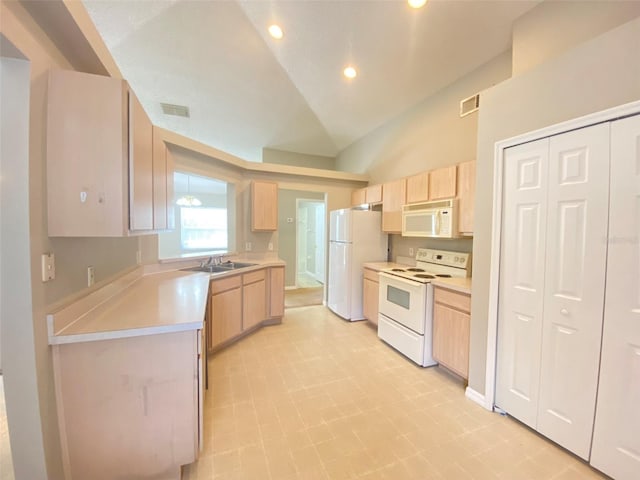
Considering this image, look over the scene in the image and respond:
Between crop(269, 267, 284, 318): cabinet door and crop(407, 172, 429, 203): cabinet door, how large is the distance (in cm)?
211

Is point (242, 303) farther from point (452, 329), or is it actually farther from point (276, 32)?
point (276, 32)

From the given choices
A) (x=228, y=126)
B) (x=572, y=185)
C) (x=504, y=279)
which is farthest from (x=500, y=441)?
(x=228, y=126)

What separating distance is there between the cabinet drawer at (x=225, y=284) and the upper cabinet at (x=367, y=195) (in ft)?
7.94

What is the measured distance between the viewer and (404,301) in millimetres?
2936

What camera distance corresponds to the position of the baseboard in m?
2.13

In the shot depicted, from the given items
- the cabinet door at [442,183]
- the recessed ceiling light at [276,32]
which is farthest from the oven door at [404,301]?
the recessed ceiling light at [276,32]

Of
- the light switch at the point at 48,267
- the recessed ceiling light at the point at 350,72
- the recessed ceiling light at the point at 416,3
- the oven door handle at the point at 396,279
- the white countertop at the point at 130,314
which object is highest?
the recessed ceiling light at the point at 350,72

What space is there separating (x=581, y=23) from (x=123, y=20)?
4.02 m

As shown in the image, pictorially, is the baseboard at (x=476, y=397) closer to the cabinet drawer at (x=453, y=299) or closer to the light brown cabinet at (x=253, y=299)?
the cabinet drawer at (x=453, y=299)

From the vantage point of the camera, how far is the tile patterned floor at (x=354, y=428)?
156 centimetres

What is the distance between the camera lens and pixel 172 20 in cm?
268

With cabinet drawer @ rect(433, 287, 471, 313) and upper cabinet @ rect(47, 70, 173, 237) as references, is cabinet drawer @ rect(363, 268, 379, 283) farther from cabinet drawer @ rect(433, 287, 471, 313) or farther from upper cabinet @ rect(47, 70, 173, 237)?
upper cabinet @ rect(47, 70, 173, 237)

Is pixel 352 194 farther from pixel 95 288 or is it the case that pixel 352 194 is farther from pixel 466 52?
pixel 95 288

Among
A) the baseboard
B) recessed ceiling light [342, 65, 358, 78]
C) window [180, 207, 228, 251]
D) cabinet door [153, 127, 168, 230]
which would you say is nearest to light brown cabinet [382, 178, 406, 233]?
recessed ceiling light [342, 65, 358, 78]
